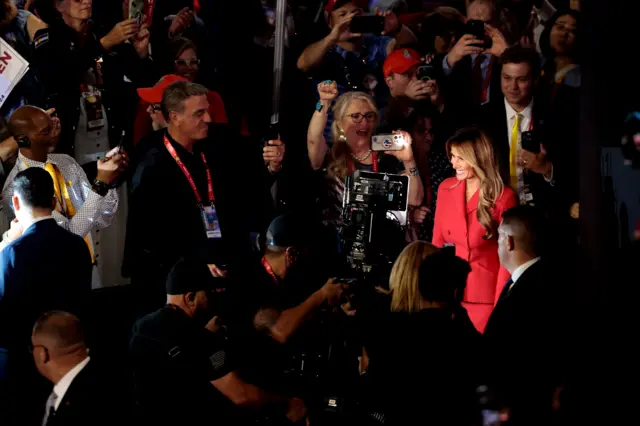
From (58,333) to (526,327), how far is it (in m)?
1.97

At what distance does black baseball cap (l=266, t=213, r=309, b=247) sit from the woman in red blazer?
3.27 ft

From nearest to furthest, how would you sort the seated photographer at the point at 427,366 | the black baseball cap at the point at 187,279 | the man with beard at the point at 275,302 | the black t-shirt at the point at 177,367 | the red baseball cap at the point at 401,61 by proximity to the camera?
the seated photographer at the point at 427,366 < the black t-shirt at the point at 177,367 < the black baseball cap at the point at 187,279 < the man with beard at the point at 275,302 < the red baseball cap at the point at 401,61

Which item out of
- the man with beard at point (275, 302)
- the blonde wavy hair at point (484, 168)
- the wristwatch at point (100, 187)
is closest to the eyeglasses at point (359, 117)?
the blonde wavy hair at point (484, 168)

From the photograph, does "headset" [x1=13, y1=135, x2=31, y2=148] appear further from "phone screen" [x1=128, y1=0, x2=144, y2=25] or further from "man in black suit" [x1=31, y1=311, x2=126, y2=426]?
"man in black suit" [x1=31, y1=311, x2=126, y2=426]

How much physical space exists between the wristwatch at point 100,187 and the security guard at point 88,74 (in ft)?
1.43

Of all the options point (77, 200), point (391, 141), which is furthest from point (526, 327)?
point (77, 200)

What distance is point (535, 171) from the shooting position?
5500 mm

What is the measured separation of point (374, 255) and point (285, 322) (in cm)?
92

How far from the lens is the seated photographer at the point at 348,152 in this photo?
5.66 meters

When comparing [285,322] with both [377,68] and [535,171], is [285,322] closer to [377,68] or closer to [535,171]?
[535,171]

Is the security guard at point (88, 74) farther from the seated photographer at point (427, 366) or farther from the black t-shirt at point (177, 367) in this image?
the seated photographer at point (427, 366)

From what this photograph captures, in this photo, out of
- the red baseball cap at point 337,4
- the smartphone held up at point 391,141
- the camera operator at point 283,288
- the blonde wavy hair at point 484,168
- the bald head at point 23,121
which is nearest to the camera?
the camera operator at point 283,288

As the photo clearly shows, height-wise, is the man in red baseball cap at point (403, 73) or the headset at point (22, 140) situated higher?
the man in red baseball cap at point (403, 73)

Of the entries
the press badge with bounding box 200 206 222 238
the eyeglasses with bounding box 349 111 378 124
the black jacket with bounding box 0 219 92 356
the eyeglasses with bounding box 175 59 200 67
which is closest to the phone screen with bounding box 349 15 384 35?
the eyeglasses with bounding box 349 111 378 124
